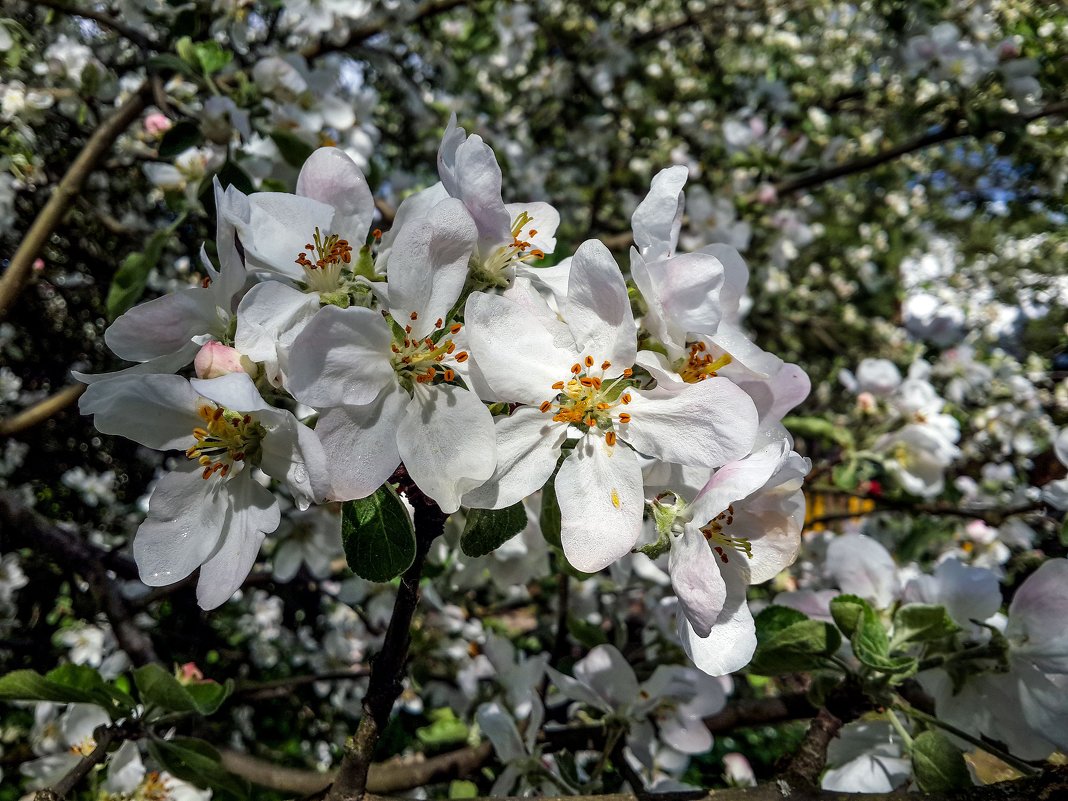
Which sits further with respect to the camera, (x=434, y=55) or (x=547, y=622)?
(x=434, y=55)

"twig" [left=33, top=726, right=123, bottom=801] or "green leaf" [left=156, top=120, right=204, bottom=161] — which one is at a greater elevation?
"green leaf" [left=156, top=120, right=204, bottom=161]

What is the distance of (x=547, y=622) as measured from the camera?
2.13m

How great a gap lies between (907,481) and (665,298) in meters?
1.65

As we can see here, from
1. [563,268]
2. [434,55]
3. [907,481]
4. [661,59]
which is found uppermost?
[563,268]

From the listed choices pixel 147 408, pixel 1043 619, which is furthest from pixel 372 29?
pixel 1043 619

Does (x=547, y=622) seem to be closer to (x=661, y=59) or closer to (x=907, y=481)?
(x=907, y=481)

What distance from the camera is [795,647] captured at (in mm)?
870

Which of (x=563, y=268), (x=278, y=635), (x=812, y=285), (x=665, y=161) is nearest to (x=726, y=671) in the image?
(x=563, y=268)

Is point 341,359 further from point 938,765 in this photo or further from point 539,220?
point 938,765

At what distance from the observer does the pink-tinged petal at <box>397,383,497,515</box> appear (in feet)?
2.06

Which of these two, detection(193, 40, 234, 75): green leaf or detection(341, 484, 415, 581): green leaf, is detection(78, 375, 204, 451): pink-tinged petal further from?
detection(193, 40, 234, 75): green leaf

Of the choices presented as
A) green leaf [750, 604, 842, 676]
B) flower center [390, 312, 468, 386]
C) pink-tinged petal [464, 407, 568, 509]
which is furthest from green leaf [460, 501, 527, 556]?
green leaf [750, 604, 842, 676]

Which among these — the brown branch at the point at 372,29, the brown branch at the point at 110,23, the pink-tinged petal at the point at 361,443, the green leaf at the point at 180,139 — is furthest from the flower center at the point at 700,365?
the brown branch at the point at 372,29

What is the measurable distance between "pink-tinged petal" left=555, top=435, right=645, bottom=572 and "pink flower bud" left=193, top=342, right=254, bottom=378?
324 millimetres
